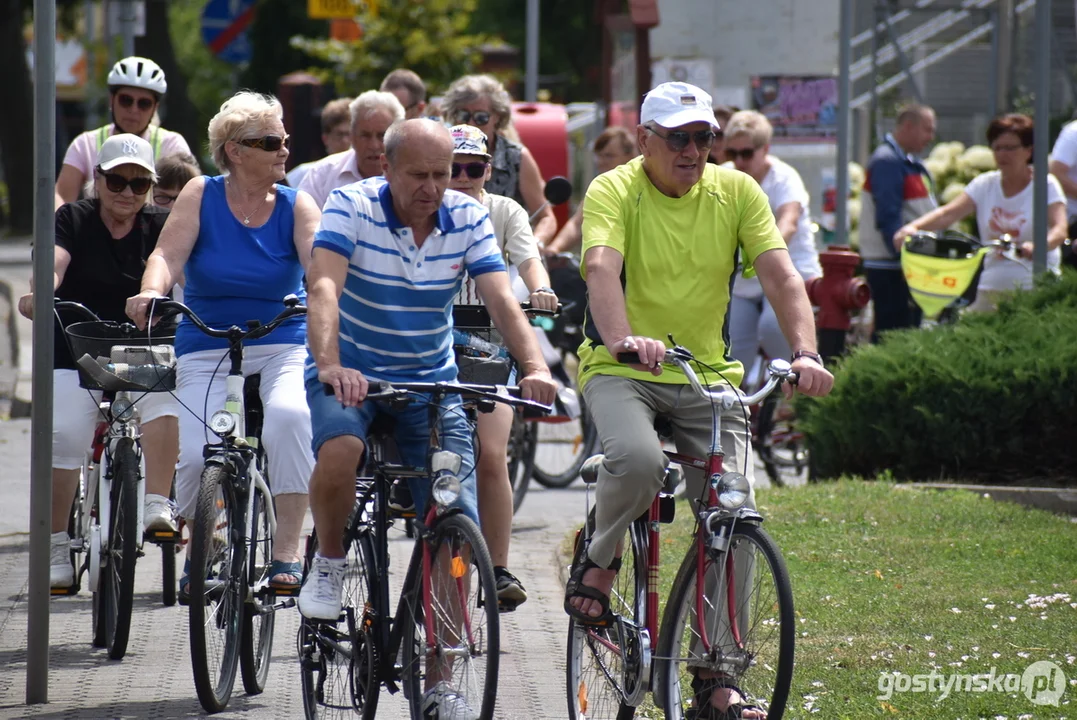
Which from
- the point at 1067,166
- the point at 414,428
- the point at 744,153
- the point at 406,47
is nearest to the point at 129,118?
the point at 744,153

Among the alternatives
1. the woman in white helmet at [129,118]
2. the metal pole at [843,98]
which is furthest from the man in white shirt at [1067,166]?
the woman in white helmet at [129,118]

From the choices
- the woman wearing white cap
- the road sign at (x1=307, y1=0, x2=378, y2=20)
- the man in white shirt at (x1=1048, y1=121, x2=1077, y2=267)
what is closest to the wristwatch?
the woman wearing white cap

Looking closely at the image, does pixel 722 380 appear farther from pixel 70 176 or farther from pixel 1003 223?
pixel 1003 223

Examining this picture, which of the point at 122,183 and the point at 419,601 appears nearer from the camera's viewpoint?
the point at 419,601

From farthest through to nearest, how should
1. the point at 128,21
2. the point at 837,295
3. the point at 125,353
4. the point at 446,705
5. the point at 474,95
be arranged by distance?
the point at 128,21
the point at 837,295
the point at 474,95
the point at 125,353
the point at 446,705

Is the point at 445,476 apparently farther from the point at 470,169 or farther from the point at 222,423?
the point at 470,169

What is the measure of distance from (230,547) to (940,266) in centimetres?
641

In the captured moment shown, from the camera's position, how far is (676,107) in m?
5.12

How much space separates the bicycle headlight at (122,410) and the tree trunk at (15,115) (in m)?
30.2

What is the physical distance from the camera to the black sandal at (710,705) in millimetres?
4754

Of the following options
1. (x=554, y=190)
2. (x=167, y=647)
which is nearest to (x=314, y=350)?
(x=167, y=647)

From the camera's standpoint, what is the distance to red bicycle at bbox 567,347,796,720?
4.66 m

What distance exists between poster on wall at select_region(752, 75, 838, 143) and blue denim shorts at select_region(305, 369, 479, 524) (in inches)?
517

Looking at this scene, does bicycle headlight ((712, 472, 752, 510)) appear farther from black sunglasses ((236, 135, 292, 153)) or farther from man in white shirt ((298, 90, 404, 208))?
man in white shirt ((298, 90, 404, 208))
